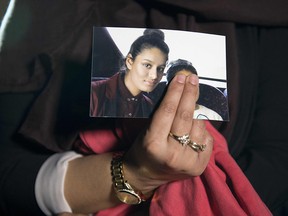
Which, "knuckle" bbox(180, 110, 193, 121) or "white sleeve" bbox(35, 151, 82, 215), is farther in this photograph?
"white sleeve" bbox(35, 151, 82, 215)

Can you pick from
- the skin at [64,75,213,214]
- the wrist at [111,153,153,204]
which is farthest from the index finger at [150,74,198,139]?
the wrist at [111,153,153,204]

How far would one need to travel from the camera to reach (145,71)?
503 millimetres

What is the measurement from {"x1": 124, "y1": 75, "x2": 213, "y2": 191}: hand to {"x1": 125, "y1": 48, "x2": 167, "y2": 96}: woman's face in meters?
0.03

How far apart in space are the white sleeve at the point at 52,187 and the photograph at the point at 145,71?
176 millimetres

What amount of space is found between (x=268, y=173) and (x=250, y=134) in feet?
0.30

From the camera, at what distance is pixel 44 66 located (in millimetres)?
716

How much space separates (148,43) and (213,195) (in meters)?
0.26

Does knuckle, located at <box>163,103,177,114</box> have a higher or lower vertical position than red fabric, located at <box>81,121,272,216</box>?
higher

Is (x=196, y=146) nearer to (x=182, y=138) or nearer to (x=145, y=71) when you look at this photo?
(x=182, y=138)

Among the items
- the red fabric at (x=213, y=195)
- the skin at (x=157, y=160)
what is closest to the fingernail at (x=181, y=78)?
the skin at (x=157, y=160)

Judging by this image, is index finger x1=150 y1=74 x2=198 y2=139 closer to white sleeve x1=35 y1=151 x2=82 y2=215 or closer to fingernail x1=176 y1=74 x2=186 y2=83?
fingernail x1=176 y1=74 x2=186 y2=83

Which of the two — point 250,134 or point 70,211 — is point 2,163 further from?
point 250,134

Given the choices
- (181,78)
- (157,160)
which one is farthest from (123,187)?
(181,78)

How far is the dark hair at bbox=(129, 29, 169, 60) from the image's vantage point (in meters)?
0.50
